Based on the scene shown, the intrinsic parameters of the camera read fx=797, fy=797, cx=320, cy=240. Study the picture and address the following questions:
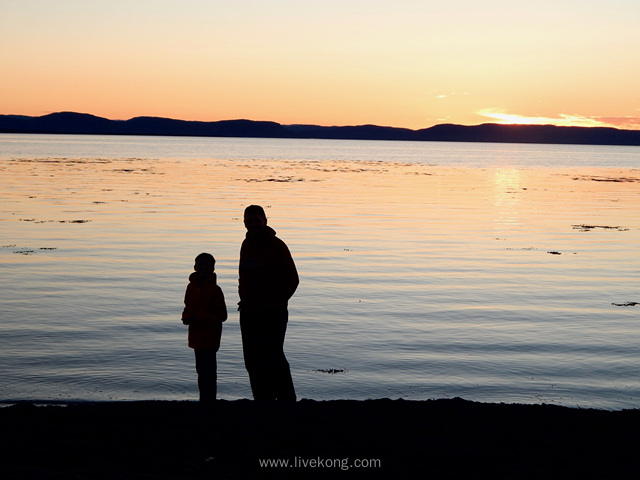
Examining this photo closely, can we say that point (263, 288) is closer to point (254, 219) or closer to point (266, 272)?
point (266, 272)

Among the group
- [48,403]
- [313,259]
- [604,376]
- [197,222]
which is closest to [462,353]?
[604,376]

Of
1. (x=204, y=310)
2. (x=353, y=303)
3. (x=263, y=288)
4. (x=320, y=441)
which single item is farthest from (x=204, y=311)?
(x=353, y=303)

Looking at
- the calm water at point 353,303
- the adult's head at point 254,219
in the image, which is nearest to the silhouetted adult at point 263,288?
the adult's head at point 254,219

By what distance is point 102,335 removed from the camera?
11711 mm

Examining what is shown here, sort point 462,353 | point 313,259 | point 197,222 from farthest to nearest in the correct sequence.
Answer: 1. point 197,222
2. point 313,259
3. point 462,353

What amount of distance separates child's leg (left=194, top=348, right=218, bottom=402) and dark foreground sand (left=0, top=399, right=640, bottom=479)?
220mm

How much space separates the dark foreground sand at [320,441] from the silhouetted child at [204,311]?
1.64 feet

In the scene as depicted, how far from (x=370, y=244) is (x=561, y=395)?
13.0 metres

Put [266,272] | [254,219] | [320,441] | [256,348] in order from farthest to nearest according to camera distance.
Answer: [256,348] < [266,272] < [254,219] < [320,441]

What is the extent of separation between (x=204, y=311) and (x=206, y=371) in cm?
61

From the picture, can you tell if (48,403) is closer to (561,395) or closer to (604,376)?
(561,395)

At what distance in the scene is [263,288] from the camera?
749 centimetres

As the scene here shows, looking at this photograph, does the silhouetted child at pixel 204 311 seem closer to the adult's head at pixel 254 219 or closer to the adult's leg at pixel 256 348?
the adult's leg at pixel 256 348

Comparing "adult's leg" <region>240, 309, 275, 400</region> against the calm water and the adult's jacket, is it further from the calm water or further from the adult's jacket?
the calm water
